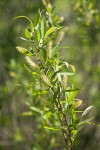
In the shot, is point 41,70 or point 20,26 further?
point 20,26

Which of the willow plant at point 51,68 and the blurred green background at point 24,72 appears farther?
the blurred green background at point 24,72

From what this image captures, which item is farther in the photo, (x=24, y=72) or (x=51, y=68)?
(x=24, y=72)

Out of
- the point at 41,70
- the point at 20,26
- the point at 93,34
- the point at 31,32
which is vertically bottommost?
the point at 41,70

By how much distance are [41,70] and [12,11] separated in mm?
2821

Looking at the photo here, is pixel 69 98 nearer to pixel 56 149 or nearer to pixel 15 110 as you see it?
pixel 56 149

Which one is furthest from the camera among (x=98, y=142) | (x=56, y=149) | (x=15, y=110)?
(x=15, y=110)

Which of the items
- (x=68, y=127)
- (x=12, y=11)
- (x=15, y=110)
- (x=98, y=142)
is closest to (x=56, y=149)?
(x=98, y=142)

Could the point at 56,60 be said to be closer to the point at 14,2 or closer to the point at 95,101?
the point at 95,101

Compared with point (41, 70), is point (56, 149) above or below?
below

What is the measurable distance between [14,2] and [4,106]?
4.36 feet

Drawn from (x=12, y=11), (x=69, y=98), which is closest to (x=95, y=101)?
(x=12, y=11)

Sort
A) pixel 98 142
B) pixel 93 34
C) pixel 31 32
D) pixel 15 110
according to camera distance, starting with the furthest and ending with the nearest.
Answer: pixel 15 110, pixel 98 142, pixel 93 34, pixel 31 32

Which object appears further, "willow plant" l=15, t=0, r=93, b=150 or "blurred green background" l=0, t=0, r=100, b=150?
"blurred green background" l=0, t=0, r=100, b=150

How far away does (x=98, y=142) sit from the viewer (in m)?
3.70
